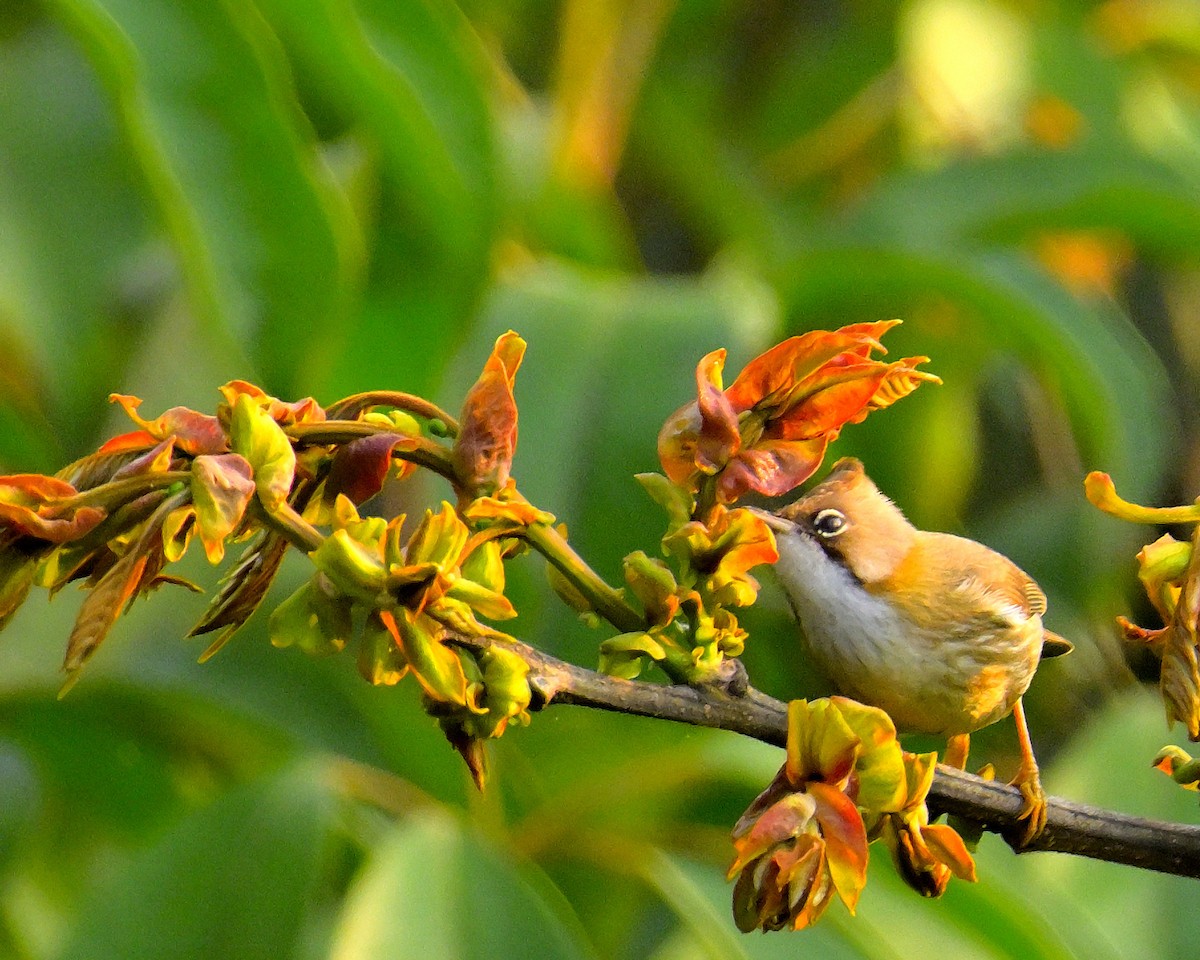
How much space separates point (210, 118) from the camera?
1011mm

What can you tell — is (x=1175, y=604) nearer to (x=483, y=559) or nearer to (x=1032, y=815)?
(x=1032, y=815)

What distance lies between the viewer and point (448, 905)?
939 millimetres

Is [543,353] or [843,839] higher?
[843,839]

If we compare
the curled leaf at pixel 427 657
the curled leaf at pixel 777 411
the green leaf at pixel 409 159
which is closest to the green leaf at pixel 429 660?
the curled leaf at pixel 427 657

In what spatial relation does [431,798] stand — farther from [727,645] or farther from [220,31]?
[727,645]

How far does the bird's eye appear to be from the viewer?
2.09 ft

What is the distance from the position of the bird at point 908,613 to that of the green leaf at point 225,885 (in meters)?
0.51

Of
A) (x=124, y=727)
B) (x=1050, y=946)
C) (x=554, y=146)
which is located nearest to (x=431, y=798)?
(x=124, y=727)

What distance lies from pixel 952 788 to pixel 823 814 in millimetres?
74

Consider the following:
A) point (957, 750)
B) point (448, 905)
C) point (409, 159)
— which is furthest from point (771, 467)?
point (409, 159)

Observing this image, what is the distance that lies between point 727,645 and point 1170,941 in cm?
105

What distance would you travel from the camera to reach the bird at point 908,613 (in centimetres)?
57

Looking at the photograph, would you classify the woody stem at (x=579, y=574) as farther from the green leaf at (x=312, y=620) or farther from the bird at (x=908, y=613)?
the bird at (x=908, y=613)

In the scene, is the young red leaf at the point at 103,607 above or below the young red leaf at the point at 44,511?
below
